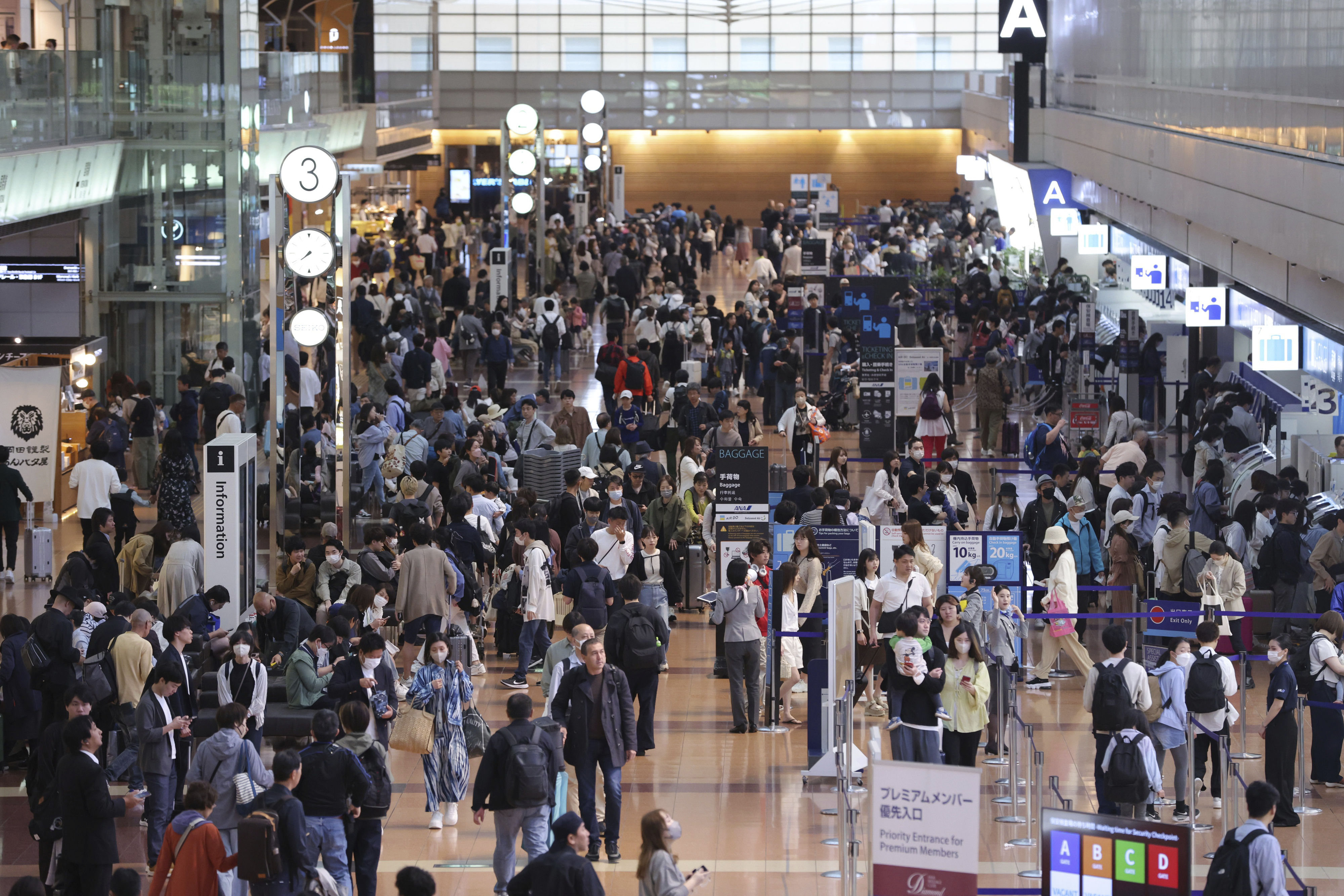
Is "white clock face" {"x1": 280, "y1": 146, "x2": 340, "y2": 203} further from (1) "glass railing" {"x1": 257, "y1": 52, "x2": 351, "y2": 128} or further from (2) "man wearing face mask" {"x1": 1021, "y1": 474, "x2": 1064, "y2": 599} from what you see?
(1) "glass railing" {"x1": 257, "y1": 52, "x2": 351, "y2": 128}

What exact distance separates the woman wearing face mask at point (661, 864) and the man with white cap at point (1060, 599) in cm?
647

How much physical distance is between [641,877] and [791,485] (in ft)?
44.8

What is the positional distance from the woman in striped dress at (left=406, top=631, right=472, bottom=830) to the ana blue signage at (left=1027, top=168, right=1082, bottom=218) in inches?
1119

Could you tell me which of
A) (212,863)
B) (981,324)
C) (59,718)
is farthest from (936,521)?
(981,324)

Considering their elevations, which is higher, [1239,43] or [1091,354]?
[1239,43]

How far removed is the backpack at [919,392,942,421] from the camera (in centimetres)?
2066

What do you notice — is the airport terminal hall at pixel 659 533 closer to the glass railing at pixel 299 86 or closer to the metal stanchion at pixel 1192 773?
the metal stanchion at pixel 1192 773

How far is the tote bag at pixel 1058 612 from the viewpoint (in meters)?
13.2

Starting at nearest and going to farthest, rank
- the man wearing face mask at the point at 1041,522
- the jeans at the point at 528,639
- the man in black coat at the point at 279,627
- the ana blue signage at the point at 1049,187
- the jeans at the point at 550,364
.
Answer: the man in black coat at the point at 279,627 < the jeans at the point at 528,639 < the man wearing face mask at the point at 1041,522 < the jeans at the point at 550,364 < the ana blue signage at the point at 1049,187

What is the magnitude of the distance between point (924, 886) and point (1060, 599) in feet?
21.3

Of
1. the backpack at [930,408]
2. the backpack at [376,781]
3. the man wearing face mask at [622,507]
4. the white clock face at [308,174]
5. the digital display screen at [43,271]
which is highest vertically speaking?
the white clock face at [308,174]

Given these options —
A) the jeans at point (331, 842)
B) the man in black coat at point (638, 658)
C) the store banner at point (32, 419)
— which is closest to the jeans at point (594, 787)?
the man in black coat at point (638, 658)

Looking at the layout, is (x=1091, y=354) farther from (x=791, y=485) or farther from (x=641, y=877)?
(x=641, y=877)

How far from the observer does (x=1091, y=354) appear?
2591 cm
